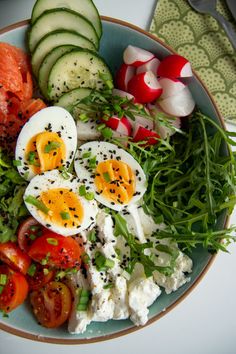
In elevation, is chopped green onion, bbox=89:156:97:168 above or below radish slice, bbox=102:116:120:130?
below

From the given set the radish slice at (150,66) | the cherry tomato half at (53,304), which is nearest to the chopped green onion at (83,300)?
the cherry tomato half at (53,304)

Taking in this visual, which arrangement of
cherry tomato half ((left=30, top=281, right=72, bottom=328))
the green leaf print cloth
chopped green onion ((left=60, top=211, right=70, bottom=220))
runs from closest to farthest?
chopped green onion ((left=60, top=211, right=70, bottom=220))
cherry tomato half ((left=30, top=281, right=72, bottom=328))
the green leaf print cloth

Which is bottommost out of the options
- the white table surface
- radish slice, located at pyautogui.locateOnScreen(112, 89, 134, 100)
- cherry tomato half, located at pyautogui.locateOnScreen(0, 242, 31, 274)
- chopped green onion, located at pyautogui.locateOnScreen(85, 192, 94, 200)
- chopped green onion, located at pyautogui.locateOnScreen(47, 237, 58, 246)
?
the white table surface

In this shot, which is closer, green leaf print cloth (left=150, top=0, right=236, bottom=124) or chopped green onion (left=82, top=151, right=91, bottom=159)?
chopped green onion (left=82, top=151, right=91, bottom=159)

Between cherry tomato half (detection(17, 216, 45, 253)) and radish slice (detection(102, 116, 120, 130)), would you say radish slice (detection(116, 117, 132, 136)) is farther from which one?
cherry tomato half (detection(17, 216, 45, 253))

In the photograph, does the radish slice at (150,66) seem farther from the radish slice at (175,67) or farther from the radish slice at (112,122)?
the radish slice at (112,122)

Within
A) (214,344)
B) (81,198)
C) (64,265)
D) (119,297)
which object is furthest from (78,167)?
(214,344)

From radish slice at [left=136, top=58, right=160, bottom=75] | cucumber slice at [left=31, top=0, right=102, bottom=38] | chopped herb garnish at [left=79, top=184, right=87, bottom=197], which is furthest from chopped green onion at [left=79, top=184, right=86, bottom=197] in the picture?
cucumber slice at [left=31, top=0, right=102, bottom=38]

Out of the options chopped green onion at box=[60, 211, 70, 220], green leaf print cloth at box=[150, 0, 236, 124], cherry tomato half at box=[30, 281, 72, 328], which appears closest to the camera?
chopped green onion at box=[60, 211, 70, 220]
